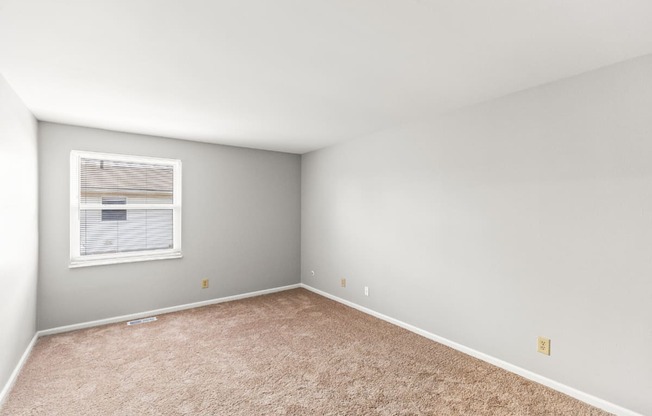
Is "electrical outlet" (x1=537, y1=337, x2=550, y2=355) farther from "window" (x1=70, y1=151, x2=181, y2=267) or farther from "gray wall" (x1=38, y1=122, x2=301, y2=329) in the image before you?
"window" (x1=70, y1=151, x2=181, y2=267)

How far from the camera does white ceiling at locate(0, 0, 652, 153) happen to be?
1540mm

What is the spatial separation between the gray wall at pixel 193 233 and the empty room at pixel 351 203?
30 millimetres

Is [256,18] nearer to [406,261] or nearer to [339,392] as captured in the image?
[339,392]

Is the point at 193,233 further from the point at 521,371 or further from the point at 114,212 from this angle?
the point at 521,371

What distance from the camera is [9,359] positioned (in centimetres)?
240

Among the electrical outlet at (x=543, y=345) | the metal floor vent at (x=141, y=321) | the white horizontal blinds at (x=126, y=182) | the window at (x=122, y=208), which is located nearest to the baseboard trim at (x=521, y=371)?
the electrical outlet at (x=543, y=345)

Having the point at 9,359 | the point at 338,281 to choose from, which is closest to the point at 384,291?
the point at 338,281

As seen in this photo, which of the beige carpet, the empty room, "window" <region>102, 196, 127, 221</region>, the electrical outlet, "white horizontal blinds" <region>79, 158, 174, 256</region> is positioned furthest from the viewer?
"window" <region>102, 196, 127, 221</region>

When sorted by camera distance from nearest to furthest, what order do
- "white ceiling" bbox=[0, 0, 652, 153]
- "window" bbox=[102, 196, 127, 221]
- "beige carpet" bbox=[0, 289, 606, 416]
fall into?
"white ceiling" bbox=[0, 0, 652, 153], "beige carpet" bbox=[0, 289, 606, 416], "window" bbox=[102, 196, 127, 221]

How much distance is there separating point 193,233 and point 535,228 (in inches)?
151

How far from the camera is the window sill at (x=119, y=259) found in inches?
139

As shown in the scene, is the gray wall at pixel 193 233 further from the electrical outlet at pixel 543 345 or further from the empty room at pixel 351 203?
the electrical outlet at pixel 543 345

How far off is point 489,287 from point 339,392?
5.00 feet

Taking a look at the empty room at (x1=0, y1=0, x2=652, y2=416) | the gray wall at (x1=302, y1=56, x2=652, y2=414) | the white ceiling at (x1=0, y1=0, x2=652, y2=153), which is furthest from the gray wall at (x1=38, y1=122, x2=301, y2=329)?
the gray wall at (x1=302, y1=56, x2=652, y2=414)
